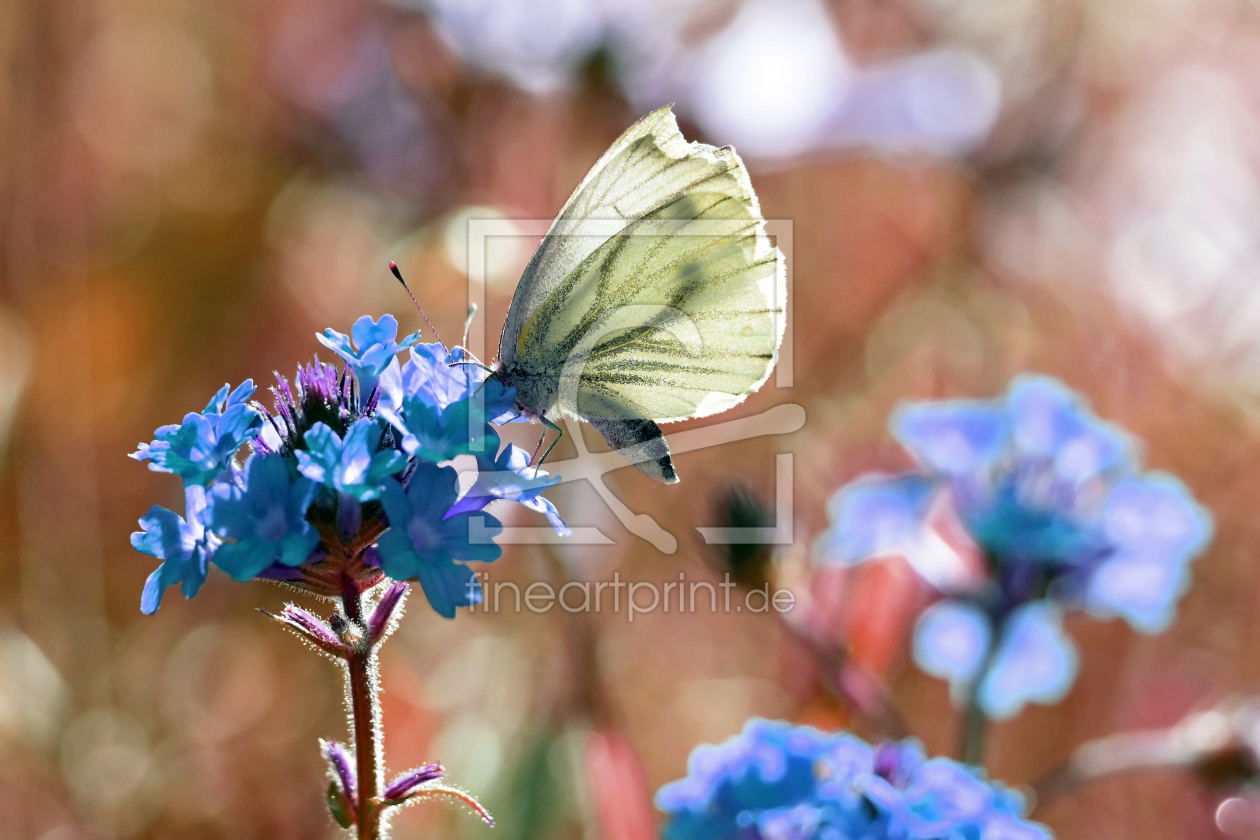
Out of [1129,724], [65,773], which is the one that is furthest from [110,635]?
[1129,724]

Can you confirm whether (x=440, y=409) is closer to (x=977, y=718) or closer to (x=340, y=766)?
(x=340, y=766)

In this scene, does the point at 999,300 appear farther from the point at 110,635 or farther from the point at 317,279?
the point at 110,635

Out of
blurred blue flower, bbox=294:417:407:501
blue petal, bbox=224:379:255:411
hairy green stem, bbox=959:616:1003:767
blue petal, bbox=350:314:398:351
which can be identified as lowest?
hairy green stem, bbox=959:616:1003:767

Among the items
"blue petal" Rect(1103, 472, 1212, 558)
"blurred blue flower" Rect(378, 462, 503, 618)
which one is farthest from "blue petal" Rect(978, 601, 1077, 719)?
"blurred blue flower" Rect(378, 462, 503, 618)

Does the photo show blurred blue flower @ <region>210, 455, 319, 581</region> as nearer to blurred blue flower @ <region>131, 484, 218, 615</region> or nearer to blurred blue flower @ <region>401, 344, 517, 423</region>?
blurred blue flower @ <region>131, 484, 218, 615</region>

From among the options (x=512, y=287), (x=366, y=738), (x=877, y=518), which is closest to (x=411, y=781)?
(x=366, y=738)

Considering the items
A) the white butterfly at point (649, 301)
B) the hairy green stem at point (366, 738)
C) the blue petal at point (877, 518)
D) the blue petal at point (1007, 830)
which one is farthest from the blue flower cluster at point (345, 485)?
the blue petal at point (877, 518)
